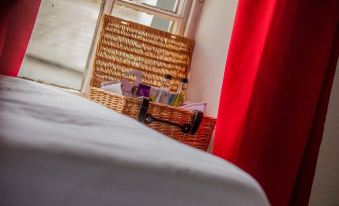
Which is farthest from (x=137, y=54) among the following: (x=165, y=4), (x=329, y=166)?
(x=329, y=166)

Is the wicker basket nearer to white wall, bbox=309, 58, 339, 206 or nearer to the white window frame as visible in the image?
the white window frame

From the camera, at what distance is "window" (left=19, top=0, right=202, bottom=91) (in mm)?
1761

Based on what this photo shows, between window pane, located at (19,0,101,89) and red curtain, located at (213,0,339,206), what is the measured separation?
109 centimetres

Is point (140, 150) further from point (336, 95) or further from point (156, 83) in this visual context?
point (156, 83)

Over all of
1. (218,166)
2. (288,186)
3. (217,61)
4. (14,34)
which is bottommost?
(288,186)

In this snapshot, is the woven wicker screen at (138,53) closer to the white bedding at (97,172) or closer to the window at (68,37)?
the window at (68,37)

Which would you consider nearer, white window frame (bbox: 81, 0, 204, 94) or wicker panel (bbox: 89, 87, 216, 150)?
wicker panel (bbox: 89, 87, 216, 150)

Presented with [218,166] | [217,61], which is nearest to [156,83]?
[217,61]

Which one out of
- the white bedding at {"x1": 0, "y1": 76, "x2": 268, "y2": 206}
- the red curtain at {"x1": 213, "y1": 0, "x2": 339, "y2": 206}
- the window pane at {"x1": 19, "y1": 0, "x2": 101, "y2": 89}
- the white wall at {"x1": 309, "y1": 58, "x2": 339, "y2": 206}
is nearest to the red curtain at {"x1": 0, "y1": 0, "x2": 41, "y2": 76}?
the window pane at {"x1": 19, "y1": 0, "x2": 101, "y2": 89}

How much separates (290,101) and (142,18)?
45.7 inches

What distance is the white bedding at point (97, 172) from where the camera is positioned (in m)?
0.27

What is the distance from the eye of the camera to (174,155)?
0.38 metres

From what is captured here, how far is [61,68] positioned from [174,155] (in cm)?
157

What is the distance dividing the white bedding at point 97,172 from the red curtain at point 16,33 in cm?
101
